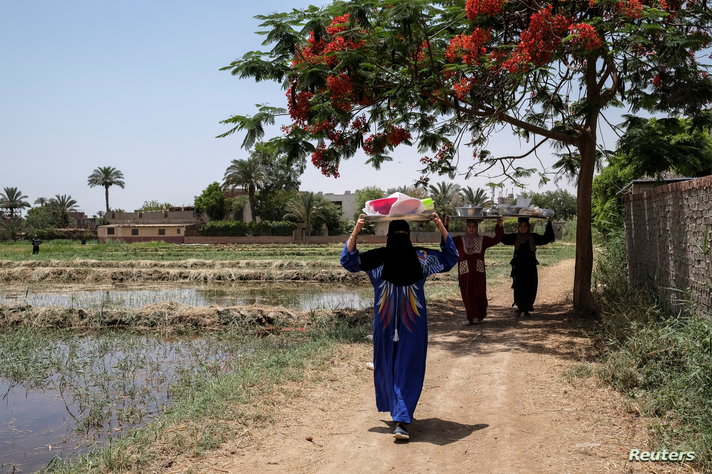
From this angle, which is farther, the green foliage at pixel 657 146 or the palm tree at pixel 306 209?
the palm tree at pixel 306 209

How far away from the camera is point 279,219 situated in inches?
2463

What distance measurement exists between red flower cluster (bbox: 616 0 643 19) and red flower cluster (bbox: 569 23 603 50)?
481 millimetres

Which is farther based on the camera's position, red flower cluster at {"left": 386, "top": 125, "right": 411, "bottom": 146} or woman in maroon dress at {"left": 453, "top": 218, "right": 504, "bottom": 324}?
red flower cluster at {"left": 386, "top": 125, "right": 411, "bottom": 146}

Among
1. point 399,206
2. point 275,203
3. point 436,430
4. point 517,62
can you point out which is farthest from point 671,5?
point 275,203

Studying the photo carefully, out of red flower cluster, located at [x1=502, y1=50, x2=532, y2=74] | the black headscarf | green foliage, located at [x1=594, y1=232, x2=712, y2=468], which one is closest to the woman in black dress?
green foliage, located at [x1=594, y1=232, x2=712, y2=468]

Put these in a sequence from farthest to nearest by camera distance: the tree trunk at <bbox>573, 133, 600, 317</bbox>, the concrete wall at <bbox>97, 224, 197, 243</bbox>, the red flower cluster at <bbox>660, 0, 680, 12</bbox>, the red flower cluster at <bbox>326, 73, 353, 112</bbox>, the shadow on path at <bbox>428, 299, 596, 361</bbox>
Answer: the concrete wall at <bbox>97, 224, 197, 243</bbox>, the tree trunk at <bbox>573, 133, 600, 317</bbox>, the red flower cluster at <bbox>326, 73, 353, 112</bbox>, the red flower cluster at <bbox>660, 0, 680, 12</bbox>, the shadow on path at <bbox>428, 299, 596, 361</bbox>

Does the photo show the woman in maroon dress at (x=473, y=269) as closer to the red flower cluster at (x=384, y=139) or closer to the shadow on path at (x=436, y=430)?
the red flower cluster at (x=384, y=139)

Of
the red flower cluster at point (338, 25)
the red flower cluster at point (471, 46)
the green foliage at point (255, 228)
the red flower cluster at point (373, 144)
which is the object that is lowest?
the green foliage at point (255, 228)

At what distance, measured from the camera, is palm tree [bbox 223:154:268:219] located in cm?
6119

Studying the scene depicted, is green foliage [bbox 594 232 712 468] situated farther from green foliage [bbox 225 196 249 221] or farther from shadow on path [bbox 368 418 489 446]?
green foliage [bbox 225 196 249 221]

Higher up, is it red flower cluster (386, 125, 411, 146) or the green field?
red flower cluster (386, 125, 411, 146)

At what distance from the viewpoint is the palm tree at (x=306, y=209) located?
193 ft

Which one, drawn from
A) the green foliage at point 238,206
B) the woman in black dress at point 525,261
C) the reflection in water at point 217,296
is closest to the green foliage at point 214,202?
the green foliage at point 238,206

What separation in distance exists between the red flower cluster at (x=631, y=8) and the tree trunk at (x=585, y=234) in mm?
2975
